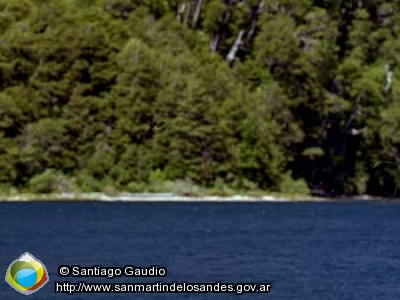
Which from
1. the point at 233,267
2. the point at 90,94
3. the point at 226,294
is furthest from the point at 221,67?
the point at 226,294

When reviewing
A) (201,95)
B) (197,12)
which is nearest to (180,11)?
(197,12)

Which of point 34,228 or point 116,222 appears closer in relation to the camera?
point 34,228

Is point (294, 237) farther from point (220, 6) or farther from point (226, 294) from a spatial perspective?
point (220, 6)

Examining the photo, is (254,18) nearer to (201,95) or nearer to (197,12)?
(197,12)

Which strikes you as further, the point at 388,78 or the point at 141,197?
the point at 388,78

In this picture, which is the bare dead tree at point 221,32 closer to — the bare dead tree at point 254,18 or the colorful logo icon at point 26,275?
the bare dead tree at point 254,18

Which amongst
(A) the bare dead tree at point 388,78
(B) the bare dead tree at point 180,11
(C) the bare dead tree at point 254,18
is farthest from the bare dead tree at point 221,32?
(A) the bare dead tree at point 388,78

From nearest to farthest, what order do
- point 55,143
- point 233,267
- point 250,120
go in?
point 233,267, point 55,143, point 250,120

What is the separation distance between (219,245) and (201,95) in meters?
48.1

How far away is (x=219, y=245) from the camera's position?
6066cm

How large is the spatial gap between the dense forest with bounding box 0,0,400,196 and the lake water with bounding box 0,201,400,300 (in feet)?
36.4

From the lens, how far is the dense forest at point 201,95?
342 feet

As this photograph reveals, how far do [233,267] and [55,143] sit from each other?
177 feet

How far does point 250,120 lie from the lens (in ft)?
368
